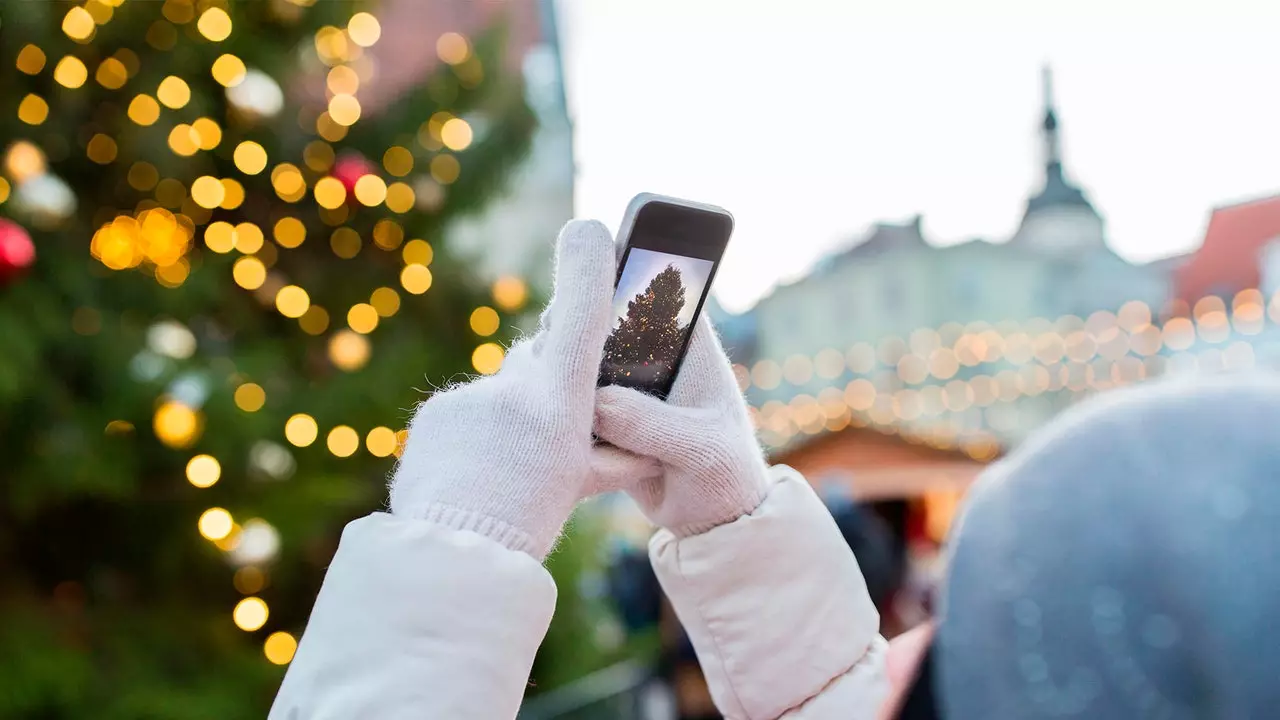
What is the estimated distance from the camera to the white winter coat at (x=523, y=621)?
0.52 metres

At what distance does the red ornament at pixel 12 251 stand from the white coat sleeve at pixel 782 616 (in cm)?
114

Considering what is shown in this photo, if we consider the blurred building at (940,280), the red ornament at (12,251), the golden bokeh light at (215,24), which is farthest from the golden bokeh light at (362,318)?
the blurred building at (940,280)

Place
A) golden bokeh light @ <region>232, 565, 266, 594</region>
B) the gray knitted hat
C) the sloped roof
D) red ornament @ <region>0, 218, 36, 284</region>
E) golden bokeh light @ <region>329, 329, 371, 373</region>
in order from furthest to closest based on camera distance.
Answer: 1. the sloped roof
2. golden bokeh light @ <region>329, 329, 371, 373</region>
3. golden bokeh light @ <region>232, 565, 266, 594</region>
4. red ornament @ <region>0, 218, 36, 284</region>
5. the gray knitted hat

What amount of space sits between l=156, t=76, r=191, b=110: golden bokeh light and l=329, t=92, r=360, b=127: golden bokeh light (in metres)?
0.36

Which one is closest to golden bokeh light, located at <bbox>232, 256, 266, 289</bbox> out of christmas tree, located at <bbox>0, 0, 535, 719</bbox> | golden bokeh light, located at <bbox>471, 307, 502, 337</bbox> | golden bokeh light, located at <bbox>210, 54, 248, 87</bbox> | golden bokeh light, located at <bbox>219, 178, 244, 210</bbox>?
christmas tree, located at <bbox>0, 0, 535, 719</bbox>

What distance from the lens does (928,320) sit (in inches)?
523

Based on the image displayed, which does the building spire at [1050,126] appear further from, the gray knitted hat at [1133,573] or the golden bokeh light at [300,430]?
the gray knitted hat at [1133,573]

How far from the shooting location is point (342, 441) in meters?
1.80

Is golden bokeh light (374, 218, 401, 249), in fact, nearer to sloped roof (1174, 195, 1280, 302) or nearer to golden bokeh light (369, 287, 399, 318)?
golden bokeh light (369, 287, 399, 318)

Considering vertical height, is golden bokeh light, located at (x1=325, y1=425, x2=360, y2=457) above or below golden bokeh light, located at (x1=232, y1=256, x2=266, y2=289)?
below

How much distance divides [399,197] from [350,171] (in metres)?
0.14

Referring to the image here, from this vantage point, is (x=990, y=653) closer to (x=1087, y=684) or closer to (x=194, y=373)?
(x=1087, y=684)

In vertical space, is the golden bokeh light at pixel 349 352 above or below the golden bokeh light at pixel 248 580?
above

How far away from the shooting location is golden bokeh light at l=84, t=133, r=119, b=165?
5.46ft
